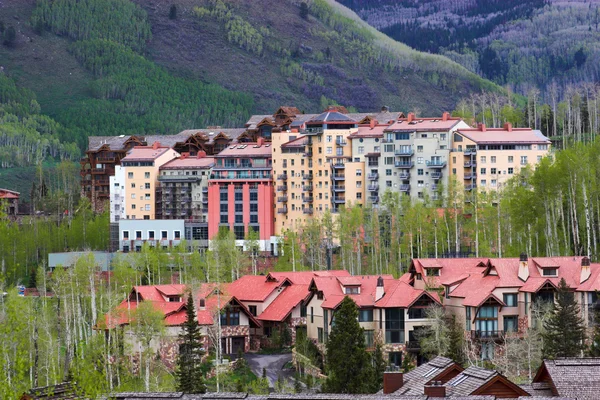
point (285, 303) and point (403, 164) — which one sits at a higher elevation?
point (403, 164)

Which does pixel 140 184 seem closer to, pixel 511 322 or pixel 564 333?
pixel 511 322

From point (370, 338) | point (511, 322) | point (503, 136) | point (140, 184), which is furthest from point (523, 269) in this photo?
point (140, 184)

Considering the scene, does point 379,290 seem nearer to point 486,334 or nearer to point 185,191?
point 486,334

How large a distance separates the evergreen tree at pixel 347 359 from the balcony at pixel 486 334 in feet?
34.9

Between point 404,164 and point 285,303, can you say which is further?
point 404,164

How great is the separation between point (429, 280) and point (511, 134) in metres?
59.9

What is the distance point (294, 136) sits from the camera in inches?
6580

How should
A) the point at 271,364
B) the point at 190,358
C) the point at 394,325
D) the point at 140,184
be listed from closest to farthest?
the point at 190,358 < the point at 394,325 < the point at 271,364 < the point at 140,184

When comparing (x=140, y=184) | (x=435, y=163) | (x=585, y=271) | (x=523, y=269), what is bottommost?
(x=585, y=271)

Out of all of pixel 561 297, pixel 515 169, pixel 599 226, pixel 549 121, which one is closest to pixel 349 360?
pixel 561 297

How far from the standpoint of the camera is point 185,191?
172m

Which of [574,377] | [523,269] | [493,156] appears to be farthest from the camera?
[493,156]

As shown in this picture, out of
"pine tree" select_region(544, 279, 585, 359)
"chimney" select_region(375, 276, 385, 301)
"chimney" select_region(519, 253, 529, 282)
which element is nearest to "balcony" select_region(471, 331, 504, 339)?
"chimney" select_region(519, 253, 529, 282)

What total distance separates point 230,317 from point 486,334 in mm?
19967
